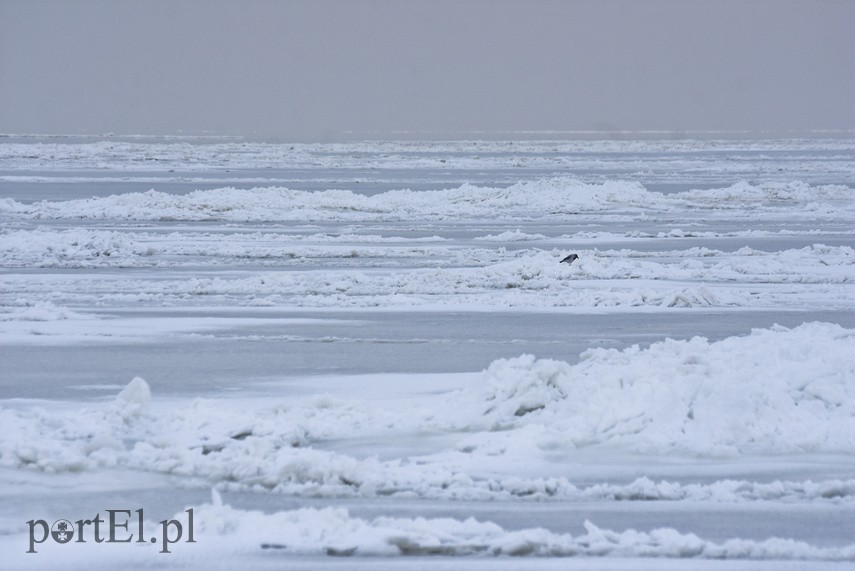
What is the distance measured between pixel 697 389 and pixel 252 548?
3326 millimetres

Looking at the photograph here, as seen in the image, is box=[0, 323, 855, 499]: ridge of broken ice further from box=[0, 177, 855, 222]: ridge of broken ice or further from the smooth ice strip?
box=[0, 177, 855, 222]: ridge of broken ice

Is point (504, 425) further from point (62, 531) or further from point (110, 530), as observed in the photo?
point (62, 531)

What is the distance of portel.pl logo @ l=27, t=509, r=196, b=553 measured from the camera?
550 cm

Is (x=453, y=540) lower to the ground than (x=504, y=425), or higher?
lower

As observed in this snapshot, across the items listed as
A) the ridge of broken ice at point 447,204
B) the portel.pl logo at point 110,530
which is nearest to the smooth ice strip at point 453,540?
the portel.pl logo at point 110,530

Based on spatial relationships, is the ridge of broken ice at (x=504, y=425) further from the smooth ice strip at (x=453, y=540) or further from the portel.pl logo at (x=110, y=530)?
the portel.pl logo at (x=110, y=530)

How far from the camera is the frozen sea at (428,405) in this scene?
5555 millimetres

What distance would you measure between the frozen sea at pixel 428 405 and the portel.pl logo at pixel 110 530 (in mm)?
30

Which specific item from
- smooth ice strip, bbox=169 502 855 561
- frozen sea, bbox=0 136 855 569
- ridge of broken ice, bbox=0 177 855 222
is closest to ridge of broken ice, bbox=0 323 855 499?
A: frozen sea, bbox=0 136 855 569

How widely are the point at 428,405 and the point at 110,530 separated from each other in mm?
2876

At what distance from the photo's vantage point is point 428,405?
26.3ft

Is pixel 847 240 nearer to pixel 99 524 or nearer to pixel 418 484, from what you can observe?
pixel 418 484

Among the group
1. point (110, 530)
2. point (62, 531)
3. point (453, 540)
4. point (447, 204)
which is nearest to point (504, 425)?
point (453, 540)

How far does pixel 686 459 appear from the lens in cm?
692
